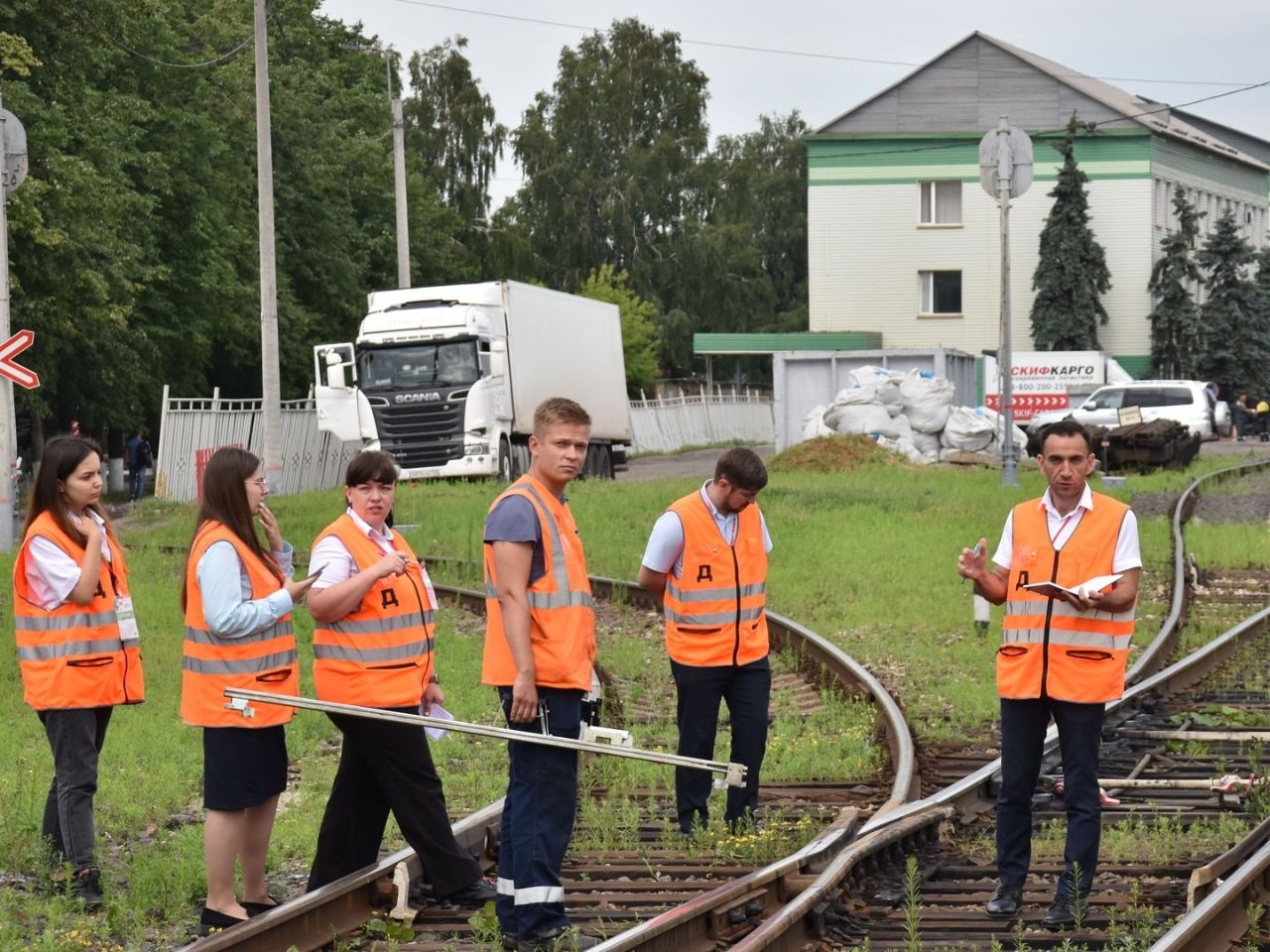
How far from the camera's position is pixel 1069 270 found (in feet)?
215

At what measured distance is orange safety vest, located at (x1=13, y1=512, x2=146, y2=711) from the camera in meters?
7.80

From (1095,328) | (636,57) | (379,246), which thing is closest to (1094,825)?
(379,246)

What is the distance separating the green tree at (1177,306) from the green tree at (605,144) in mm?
19528

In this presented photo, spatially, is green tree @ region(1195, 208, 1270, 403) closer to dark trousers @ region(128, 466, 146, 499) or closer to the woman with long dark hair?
dark trousers @ region(128, 466, 146, 499)

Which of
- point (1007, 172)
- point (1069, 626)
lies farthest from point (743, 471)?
point (1007, 172)

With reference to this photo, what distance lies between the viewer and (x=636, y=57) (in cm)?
7706

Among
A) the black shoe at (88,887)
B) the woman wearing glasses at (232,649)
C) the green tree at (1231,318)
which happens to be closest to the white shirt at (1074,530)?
the woman wearing glasses at (232,649)

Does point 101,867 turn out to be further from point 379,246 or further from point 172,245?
point 379,246

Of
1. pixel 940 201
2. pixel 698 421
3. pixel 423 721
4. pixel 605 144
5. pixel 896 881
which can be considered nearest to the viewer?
pixel 423 721

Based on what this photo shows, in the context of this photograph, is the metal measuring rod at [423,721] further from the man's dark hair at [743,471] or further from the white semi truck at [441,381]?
the white semi truck at [441,381]

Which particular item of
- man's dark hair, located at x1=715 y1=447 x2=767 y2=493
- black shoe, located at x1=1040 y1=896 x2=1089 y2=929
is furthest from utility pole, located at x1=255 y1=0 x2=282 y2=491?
black shoe, located at x1=1040 y1=896 x2=1089 y2=929

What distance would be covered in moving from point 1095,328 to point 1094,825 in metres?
61.7

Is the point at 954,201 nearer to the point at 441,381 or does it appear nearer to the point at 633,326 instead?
the point at 633,326

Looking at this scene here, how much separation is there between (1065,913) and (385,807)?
267cm
